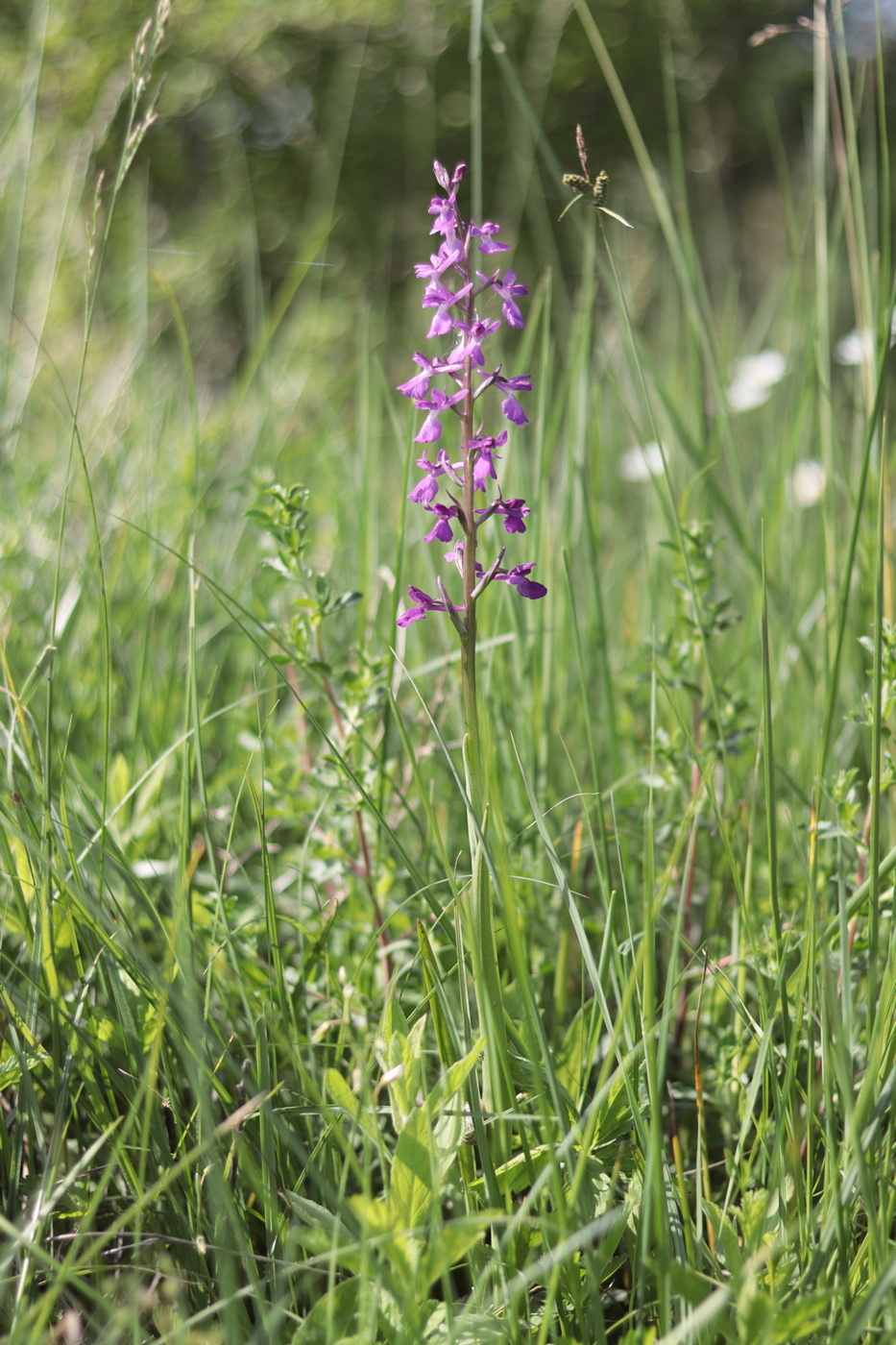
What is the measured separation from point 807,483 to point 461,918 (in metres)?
2.29

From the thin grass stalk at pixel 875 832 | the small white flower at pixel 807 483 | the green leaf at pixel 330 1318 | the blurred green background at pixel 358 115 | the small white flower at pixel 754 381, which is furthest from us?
the blurred green background at pixel 358 115

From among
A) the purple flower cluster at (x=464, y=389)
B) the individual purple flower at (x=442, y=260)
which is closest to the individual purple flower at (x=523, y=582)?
the purple flower cluster at (x=464, y=389)

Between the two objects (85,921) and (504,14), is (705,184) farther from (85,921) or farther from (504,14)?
(85,921)

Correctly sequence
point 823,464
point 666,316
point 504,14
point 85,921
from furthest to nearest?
point 504,14 < point 666,316 < point 823,464 < point 85,921

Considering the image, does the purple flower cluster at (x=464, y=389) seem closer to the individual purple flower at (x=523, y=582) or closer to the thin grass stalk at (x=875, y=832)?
the individual purple flower at (x=523, y=582)

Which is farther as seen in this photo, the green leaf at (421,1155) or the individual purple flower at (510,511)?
the individual purple flower at (510,511)

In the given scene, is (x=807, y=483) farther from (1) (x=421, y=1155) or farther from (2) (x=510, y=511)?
(1) (x=421, y=1155)

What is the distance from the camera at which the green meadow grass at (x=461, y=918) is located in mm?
699

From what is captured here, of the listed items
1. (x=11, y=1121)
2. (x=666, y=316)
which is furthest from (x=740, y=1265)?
(x=666, y=316)

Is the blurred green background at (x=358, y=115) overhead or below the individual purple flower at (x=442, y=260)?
overhead

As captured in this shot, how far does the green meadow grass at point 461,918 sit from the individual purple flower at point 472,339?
12 centimetres

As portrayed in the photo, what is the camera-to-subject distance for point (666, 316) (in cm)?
253

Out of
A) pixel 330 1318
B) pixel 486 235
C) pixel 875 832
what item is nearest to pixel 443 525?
pixel 486 235

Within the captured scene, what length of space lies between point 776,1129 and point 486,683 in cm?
67
